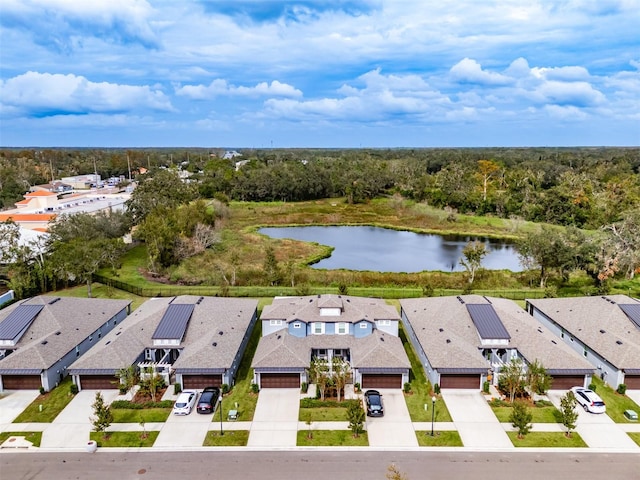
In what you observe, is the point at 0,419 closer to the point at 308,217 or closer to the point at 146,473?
the point at 146,473

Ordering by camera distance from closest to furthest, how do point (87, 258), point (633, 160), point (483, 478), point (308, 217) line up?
point (483, 478), point (87, 258), point (308, 217), point (633, 160)

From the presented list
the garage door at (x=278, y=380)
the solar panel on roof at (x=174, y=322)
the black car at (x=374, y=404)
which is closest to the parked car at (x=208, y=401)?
the garage door at (x=278, y=380)

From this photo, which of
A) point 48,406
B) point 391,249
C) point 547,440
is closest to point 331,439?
point 547,440

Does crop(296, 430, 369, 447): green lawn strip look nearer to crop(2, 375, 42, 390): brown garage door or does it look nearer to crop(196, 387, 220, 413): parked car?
crop(196, 387, 220, 413): parked car

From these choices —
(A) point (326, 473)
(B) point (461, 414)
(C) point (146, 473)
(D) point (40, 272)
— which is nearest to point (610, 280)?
(B) point (461, 414)

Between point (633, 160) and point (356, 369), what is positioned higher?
point (633, 160)

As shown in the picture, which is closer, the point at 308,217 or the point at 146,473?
the point at 146,473

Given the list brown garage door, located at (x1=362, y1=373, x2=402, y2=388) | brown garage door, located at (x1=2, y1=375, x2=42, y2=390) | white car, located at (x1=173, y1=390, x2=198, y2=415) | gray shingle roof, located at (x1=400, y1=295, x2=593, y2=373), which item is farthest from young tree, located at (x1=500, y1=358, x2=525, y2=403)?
brown garage door, located at (x1=2, y1=375, x2=42, y2=390)
